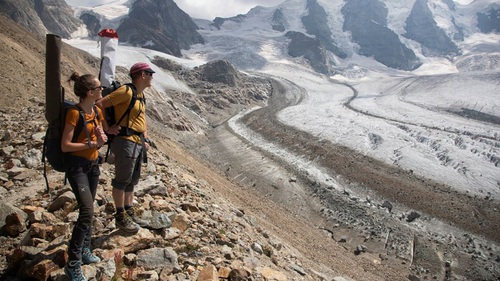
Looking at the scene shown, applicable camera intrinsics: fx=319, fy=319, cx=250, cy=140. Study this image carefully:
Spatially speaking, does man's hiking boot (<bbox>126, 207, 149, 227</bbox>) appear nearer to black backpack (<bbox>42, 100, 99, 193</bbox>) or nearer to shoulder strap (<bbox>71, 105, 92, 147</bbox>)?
black backpack (<bbox>42, 100, 99, 193</bbox>)

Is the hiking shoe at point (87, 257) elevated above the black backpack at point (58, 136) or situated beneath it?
situated beneath

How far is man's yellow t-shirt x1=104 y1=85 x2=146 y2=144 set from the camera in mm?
4543

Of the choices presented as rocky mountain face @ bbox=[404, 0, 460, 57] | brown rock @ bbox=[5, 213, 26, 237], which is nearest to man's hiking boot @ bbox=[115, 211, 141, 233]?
brown rock @ bbox=[5, 213, 26, 237]

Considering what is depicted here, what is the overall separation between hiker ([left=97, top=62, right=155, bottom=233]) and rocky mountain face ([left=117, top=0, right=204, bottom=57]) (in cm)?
11573

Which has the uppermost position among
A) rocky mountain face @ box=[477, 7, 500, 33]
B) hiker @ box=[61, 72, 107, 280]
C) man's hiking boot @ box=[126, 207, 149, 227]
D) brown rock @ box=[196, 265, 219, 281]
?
rocky mountain face @ box=[477, 7, 500, 33]

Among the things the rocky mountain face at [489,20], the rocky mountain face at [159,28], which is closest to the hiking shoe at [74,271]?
the rocky mountain face at [159,28]

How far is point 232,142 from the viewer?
3491 centimetres

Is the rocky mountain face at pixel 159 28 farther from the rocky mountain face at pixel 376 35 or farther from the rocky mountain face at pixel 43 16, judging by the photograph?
the rocky mountain face at pixel 376 35

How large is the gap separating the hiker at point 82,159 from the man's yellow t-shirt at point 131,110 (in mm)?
374

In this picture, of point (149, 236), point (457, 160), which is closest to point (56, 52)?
point (149, 236)

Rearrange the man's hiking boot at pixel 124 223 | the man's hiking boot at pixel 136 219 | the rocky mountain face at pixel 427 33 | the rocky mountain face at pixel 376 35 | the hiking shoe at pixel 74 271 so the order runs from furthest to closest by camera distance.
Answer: the rocky mountain face at pixel 427 33, the rocky mountain face at pixel 376 35, the man's hiking boot at pixel 136 219, the man's hiking boot at pixel 124 223, the hiking shoe at pixel 74 271

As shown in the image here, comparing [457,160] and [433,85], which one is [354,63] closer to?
[433,85]

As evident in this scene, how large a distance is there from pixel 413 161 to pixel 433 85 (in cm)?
5132

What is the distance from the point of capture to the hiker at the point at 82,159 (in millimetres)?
3814
